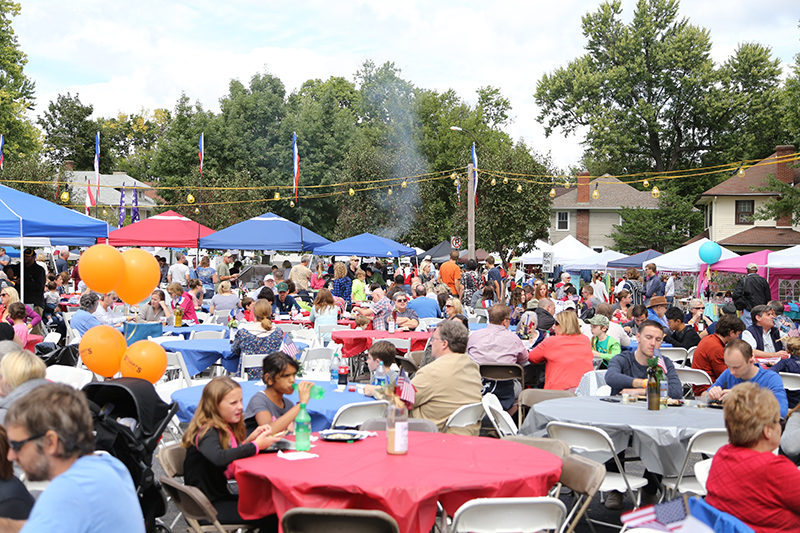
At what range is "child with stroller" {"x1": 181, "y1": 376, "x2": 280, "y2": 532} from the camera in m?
4.01

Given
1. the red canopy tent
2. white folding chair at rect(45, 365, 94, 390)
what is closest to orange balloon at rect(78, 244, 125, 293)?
white folding chair at rect(45, 365, 94, 390)

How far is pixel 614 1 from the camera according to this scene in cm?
4981

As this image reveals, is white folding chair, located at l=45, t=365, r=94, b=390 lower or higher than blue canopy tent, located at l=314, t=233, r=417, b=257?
lower

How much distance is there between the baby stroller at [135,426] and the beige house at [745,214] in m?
38.0

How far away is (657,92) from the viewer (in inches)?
1957

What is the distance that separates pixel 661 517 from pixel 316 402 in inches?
147

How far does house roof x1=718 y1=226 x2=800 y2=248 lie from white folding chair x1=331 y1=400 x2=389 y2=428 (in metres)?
35.9

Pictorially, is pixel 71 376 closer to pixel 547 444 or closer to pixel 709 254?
pixel 547 444

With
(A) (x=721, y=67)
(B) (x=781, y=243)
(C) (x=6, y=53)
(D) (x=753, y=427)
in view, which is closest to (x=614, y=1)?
(A) (x=721, y=67)

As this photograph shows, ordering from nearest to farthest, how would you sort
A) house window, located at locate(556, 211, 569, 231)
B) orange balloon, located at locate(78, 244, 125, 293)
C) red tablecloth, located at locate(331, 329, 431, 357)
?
1. orange balloon, located at locate(78, 244, 125, 293)
2. red tablecloth, located at locate(331, 329, 431, 357)
3. house window, located at locate(556, 211, 569, 231)

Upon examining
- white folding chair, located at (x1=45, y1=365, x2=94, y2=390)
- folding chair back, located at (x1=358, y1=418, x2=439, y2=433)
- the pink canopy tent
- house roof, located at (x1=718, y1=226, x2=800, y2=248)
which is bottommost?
folding chair back, located at (x1=358, y1=418, x2=439, y2=433)

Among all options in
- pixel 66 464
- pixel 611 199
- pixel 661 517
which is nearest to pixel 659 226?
pixel 611 199

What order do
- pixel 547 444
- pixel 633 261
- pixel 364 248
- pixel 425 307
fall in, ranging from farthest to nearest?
pixel 633 261 → pixel 364 248 → pixel 425 307 → pixel 547 444

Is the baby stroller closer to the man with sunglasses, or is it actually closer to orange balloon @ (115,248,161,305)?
the man with sunglasses
